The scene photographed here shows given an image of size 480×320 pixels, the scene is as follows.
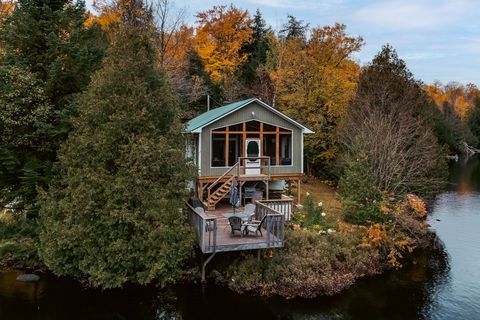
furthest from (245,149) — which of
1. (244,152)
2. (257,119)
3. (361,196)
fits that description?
(361,196)

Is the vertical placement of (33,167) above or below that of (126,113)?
below

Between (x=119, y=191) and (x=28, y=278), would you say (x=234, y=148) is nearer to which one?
(x=119, y=191)

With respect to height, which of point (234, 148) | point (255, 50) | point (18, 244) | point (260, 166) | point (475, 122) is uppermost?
point (255, 50)

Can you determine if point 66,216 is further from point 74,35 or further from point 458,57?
point 458,57

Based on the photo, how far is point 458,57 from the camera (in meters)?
54.8

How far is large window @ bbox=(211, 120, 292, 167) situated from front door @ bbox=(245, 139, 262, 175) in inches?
9.0

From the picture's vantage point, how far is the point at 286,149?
70.1 ft

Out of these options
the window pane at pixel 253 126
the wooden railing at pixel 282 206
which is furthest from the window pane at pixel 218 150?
the wooden railing at pixel 282 206

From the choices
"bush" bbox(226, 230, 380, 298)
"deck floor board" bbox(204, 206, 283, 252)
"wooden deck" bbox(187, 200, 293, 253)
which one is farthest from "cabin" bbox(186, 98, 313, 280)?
"wooden deck" bbox(187, 200, 293, 253)

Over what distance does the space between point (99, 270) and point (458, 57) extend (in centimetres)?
5879

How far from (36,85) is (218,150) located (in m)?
9.05

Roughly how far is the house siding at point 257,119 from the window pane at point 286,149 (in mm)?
185

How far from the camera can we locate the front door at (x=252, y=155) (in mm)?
20550

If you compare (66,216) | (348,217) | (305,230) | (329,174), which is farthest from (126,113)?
(329,174)
